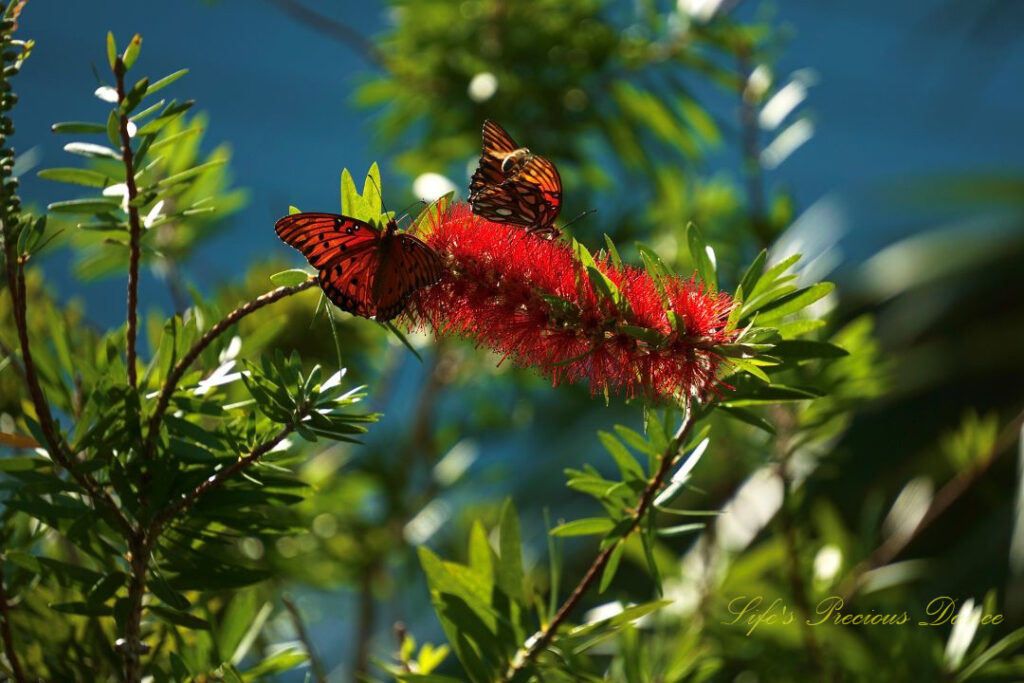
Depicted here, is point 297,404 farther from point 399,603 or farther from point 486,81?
point 399,603

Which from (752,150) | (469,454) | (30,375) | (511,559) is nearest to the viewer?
(30,375)

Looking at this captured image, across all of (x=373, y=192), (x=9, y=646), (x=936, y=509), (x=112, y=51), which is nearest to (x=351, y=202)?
(x=373, y=192)

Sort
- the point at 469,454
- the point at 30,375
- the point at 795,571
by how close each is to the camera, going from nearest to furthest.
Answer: the point at 30,375 → the point at 795,571 → the point at 469,454

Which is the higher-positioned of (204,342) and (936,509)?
(204,342)

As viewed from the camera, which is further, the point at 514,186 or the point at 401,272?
the point at 514,186

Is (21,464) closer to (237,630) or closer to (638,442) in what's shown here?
(237,630)

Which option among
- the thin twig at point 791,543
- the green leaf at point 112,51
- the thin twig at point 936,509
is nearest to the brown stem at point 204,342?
the green leaf at point 112,51

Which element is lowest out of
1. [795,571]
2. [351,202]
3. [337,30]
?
[795,571]

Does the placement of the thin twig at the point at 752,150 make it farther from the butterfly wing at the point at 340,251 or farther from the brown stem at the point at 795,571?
the butterfly wing at the point at 340,251
